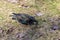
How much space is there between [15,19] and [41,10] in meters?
0.83

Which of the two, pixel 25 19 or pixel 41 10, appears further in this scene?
pixel 41 10

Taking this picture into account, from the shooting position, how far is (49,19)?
5152 mm

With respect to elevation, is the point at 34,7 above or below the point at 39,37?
above

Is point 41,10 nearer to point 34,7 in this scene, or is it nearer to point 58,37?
point 34,7

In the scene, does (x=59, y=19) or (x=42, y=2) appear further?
(x=42, y=2)

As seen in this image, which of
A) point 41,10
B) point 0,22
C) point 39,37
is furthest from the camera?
point 41,10

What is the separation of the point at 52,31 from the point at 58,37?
22 cm

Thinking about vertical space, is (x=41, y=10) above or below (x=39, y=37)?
above

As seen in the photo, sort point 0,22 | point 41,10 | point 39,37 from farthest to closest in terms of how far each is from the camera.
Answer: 1. point 41,10
2. point 0,22
3. point 39,37

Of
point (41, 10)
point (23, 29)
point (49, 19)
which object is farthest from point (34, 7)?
point (23, 29)

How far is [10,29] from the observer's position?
4812 mm

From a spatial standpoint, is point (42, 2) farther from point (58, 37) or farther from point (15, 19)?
point (58, 37)

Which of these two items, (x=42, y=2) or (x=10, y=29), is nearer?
(x=10, y=29)

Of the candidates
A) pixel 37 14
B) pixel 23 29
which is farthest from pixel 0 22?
pixel 37 14
